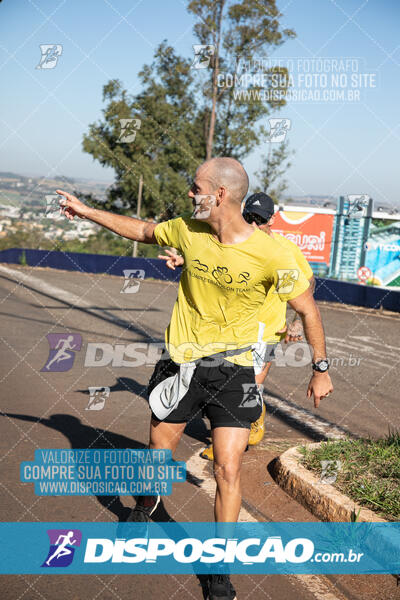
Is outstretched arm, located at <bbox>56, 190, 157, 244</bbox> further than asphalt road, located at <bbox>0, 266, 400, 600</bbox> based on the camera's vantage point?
Yes

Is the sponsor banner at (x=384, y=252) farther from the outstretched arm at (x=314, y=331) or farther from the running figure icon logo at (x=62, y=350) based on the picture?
the outstretched arm at (x=314, y=331)

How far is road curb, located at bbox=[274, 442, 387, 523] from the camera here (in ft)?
12.1

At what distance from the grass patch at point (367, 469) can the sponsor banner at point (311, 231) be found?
89.9 ft

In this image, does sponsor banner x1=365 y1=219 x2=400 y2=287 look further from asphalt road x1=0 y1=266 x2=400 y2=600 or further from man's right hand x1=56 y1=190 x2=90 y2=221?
man's right hand x1=56 y1=190 x2=90 y2=221

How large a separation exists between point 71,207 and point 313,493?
2290 mm

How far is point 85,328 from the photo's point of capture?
39.2 feet

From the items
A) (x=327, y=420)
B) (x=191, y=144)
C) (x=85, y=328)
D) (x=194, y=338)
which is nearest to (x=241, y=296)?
(x=194, y=338)

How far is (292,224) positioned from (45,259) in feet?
41.0

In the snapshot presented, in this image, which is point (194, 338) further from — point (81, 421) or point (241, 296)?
point (81, 421)

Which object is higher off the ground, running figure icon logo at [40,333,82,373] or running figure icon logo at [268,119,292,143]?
running figure icon logo at [268,119,292,143]

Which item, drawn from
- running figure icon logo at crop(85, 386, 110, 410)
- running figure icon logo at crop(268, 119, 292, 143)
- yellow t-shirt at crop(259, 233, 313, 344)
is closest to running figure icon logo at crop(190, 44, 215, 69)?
running figure icon logo at crop(268, 119, 292, 143)

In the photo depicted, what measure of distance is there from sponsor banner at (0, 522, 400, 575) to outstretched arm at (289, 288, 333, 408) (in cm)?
82

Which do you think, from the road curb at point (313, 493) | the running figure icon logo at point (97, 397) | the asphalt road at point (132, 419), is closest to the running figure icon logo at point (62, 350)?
the asphalt road at point (132, 419)

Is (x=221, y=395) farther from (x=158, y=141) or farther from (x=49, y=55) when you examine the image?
(x=158, y=141)
